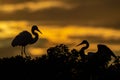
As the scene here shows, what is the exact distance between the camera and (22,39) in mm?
53125

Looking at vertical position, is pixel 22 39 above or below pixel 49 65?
above

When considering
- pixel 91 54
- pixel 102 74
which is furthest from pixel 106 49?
pixel 102 74

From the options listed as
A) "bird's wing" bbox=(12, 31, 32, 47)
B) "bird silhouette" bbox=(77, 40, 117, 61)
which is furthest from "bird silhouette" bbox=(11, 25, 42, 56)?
"bird silhouette" bbox=(77, 40, 117, 61)

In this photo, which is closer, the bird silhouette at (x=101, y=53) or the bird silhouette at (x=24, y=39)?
the bird silhouette at (x=101, y=53)

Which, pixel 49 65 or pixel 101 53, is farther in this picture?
pixel 101 53

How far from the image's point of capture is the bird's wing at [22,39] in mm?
52969

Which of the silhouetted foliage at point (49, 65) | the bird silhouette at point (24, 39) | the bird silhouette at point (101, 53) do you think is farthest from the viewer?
the bird silhouette at point (24, 39)

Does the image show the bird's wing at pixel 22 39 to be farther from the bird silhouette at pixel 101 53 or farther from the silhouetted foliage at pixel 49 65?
the silhouetted foliage at pixel 49 65

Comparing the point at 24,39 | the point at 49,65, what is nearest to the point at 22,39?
the point at 24,39

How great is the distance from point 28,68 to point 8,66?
123 cm

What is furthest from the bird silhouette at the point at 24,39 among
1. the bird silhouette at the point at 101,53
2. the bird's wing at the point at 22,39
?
the bird silhouette at the point at 101,53

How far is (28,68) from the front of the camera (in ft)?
130

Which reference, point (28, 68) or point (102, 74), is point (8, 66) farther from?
point (102, 74)

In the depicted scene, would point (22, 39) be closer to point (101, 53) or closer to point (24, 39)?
point (24, 39)
